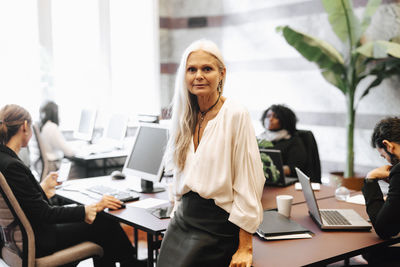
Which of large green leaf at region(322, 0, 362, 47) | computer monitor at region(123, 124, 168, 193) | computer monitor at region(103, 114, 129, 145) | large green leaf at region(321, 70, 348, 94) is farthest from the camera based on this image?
computer monitor at region(103, 114, 129, 145)

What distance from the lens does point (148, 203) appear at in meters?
2.58

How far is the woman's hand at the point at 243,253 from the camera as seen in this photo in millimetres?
1554

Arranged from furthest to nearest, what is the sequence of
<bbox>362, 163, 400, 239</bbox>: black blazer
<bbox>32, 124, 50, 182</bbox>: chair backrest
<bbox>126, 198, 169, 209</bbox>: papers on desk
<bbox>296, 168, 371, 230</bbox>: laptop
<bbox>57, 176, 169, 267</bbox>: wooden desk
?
<bbox>32, 124, 50, 182</bbox>: chair backrest < <bbox>126, 198, 169, 209</bbox>: papers on desk < <bbox>57, 176, 169, 267</bbox>: wooden desk < <bbox>296, 168, 371, 230</bbox>: laptop < <bbox>362, 163, 400, 239</bbox>: black blazer

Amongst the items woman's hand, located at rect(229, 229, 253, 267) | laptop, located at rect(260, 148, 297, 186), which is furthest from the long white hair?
laptop, located at rect(260, 148, 297, 186)

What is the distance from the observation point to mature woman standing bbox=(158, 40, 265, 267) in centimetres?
156

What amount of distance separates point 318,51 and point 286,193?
2042 mm

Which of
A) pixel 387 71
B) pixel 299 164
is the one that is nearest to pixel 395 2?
pixel 387 71

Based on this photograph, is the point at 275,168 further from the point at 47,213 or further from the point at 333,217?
the point at 47,213

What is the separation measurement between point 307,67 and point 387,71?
1.27 metres

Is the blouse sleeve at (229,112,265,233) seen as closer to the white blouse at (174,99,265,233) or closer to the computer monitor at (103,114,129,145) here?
the white blouse at (174,99,265,233)

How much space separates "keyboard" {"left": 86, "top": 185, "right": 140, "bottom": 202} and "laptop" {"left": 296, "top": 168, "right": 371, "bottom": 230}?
1072 millimetres

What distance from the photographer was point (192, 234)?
1.64 m

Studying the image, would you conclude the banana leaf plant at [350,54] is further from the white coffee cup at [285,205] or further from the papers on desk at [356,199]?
the white coffee cup at [285,205]

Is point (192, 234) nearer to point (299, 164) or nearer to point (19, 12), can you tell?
point (299, 164)
